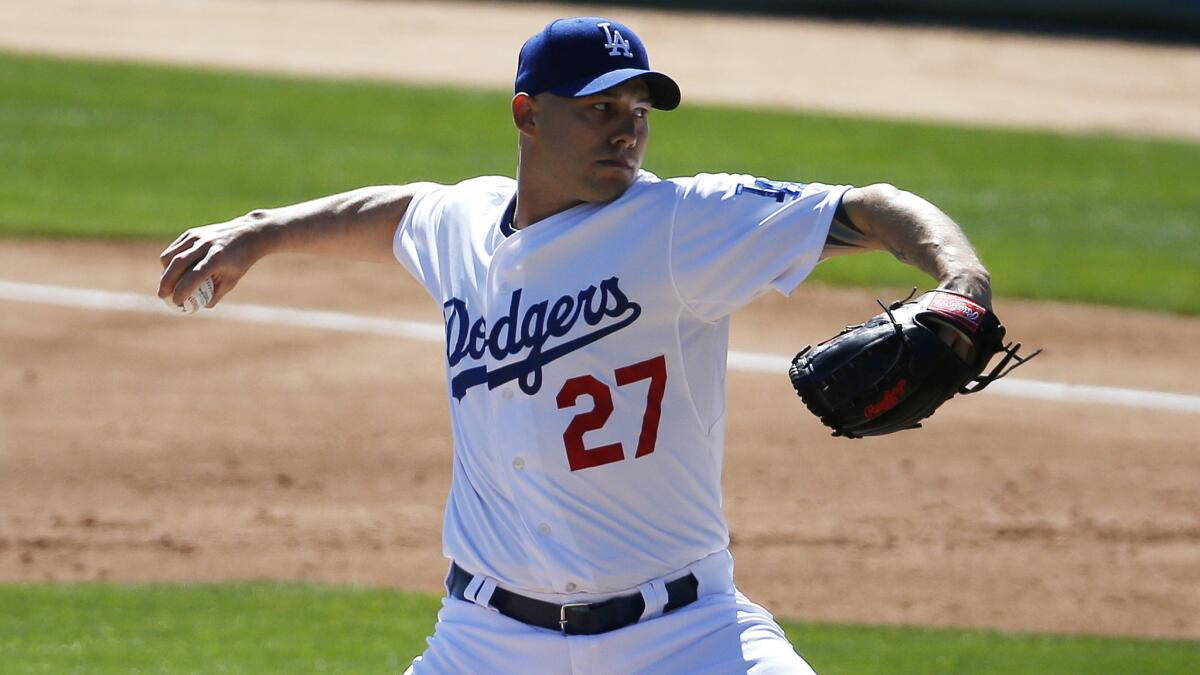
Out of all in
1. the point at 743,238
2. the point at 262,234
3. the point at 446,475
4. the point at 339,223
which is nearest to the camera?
the point at 743,238

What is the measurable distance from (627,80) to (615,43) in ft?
0.36

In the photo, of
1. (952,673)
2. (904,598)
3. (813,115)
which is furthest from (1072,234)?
(952,673)

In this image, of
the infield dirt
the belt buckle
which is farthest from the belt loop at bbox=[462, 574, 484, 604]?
the infield dirt

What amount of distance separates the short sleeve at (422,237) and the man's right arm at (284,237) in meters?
0.04

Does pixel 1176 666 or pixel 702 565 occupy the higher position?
pixel 702 565

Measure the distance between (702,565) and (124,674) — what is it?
8.09ft

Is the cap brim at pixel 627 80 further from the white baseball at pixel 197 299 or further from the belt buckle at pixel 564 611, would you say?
the belt buckle at pixel 564 611

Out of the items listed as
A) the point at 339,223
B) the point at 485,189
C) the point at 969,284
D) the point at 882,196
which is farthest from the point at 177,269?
the point at 969,284

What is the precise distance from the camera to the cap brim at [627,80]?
3367mm

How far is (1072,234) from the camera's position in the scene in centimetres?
1107

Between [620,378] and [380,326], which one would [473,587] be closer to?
[620,378]

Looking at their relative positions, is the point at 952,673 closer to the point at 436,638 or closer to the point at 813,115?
the point at 436,638

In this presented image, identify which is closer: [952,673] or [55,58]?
[952,673]

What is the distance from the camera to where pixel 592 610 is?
3367 mm
